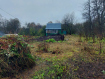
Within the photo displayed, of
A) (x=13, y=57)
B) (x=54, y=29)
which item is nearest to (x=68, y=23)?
(x=54, y=29)

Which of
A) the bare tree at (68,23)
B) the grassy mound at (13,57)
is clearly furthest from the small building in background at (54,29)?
the grassy mound at (13,57)

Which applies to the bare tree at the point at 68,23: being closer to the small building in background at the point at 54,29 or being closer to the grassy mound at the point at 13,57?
the small building in background at the point at 54,29

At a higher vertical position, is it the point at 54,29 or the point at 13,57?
the point at 54,29

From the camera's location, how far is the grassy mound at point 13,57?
2508 mm

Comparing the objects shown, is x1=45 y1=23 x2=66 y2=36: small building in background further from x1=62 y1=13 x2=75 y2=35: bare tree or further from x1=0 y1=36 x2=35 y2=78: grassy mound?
x1=0 y1=36 x2=35 y2=78: grassy mound

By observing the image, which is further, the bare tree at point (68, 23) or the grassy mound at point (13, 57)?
the bare tree at point (68, 23)

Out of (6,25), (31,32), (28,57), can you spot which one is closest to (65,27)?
(31,32)

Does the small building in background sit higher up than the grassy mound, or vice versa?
the small building in background

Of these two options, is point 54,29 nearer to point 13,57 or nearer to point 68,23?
point 68,23

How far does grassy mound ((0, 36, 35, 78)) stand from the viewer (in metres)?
2.51

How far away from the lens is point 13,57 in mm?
2807

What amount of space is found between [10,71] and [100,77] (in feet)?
10.1

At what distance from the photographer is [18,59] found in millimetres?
2896

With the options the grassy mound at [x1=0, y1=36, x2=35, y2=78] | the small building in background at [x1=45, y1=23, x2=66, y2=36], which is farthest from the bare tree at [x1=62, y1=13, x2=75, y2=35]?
the grassy mound at [x1=0, y1=36, x2=35, y2=78]
